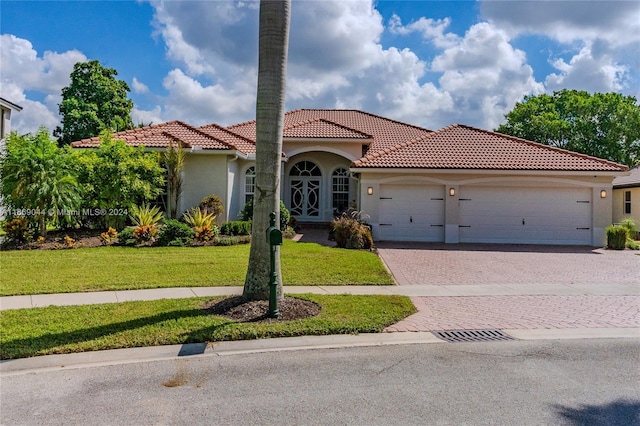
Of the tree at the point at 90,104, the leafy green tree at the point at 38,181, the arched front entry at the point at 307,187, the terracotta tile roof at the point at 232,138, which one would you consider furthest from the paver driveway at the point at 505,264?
the tree at the point at 90,104

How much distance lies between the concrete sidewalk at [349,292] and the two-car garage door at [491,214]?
8063mm

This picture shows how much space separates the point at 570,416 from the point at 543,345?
2203 millimetres

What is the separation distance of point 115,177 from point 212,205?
3612mm

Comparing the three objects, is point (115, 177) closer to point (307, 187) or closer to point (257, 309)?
point (307, 187)

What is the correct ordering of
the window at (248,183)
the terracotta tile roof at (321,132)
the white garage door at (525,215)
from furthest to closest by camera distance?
the terracotta tile roof at (321,132) < the window at (248,183) < the white garage door at (525,215)

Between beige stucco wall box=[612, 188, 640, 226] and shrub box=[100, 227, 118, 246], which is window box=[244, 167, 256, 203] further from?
beige stucco wall box=[612, 188, 640, 226]

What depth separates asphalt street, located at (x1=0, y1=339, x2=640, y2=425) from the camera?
158 inches

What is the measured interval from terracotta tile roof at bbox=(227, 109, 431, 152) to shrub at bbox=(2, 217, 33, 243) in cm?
1126

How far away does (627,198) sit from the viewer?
83.4 ft

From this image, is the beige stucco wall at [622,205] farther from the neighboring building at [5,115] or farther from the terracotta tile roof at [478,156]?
the neighboring building at [5,115]

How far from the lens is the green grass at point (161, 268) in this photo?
9352 mm

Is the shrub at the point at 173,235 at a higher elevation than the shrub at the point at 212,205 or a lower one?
lower

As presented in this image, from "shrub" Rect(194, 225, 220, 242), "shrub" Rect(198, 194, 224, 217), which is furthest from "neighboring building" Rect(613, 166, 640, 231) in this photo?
"shrub" Rect(194, 225, 220, 242)

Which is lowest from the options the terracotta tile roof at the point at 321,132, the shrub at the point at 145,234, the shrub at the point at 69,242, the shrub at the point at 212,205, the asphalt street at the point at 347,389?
the asphalt street at the point at 347,389
